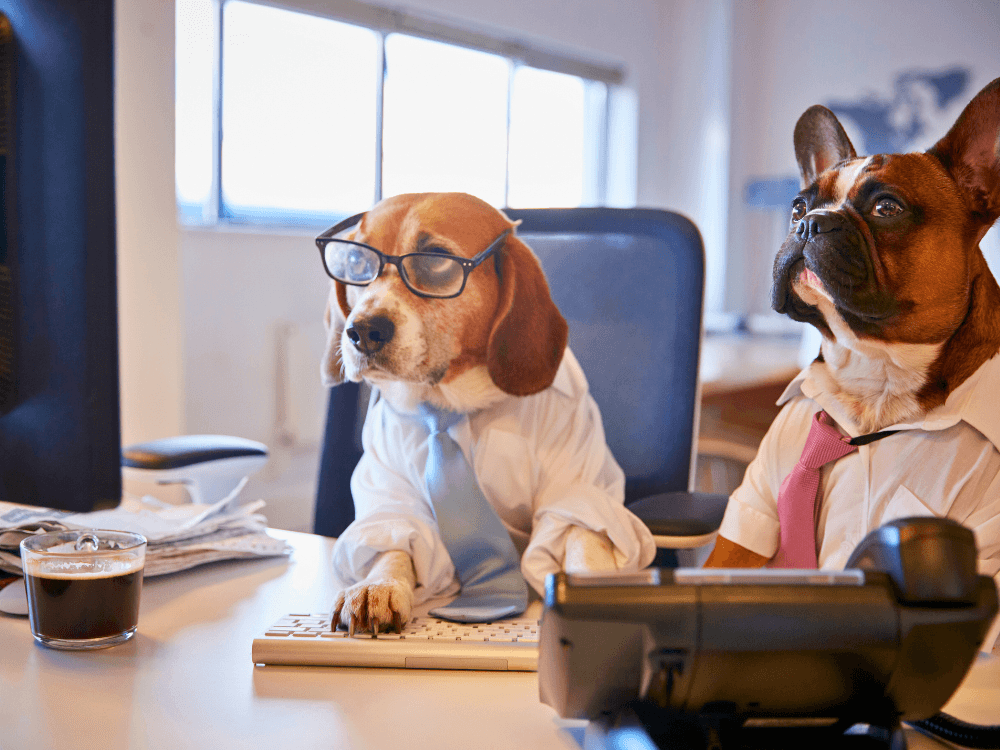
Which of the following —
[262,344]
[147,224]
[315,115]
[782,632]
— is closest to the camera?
[782,632]

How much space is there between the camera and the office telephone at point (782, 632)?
43cm

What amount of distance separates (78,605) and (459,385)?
36cm

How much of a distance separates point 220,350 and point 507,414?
7.22ft

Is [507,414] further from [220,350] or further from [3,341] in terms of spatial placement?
[220,350]

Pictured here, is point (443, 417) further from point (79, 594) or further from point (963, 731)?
point (963, 731)

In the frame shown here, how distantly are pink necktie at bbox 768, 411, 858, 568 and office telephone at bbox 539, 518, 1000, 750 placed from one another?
0.21m

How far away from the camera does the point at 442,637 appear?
686 mm

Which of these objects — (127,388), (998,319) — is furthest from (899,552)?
(127,388)

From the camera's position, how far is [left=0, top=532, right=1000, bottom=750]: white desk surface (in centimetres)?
56

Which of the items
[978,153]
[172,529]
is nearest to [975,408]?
[978,153]

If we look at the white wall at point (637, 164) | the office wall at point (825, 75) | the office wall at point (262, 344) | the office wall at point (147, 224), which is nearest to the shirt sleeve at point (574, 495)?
the white wall at point (637, 164)

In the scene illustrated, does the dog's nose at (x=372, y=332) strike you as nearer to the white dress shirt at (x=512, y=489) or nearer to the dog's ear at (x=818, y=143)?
the white dress shirt at (x=512, y=489)

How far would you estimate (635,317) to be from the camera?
1.19 m

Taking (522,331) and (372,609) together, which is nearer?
(372,609)
